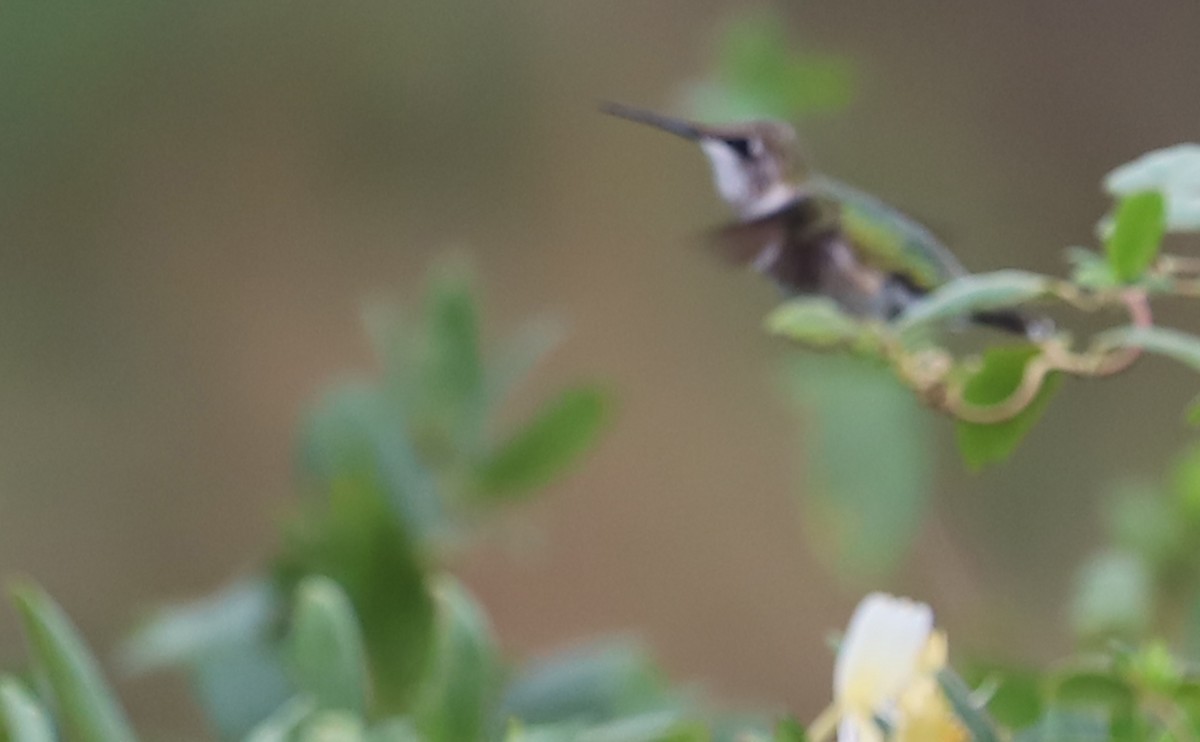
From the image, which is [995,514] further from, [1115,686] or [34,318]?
[1115,686]

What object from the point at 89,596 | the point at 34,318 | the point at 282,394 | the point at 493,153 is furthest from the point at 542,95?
the point at 89,596

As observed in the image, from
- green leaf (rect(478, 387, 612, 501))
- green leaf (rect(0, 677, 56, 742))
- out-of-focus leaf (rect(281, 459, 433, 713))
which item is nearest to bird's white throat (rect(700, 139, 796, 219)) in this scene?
green leaf (rect(478, 387, 612, 501))

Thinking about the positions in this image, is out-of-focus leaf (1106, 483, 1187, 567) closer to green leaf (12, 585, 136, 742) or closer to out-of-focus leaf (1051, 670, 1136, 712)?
out-of-focus leaf (1051, 670, 1136, 712)

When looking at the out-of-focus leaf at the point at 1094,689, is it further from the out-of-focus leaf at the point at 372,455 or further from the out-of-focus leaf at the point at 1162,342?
the out-of-focus leaf at the point at 372,455

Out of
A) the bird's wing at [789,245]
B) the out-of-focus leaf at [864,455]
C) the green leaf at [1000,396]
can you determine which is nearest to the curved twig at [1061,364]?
the green leaf at [1000,396]

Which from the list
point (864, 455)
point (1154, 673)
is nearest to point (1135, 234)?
point (1154, 673)

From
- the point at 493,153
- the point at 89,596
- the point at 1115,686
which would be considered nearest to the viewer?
the point at 1115,686
